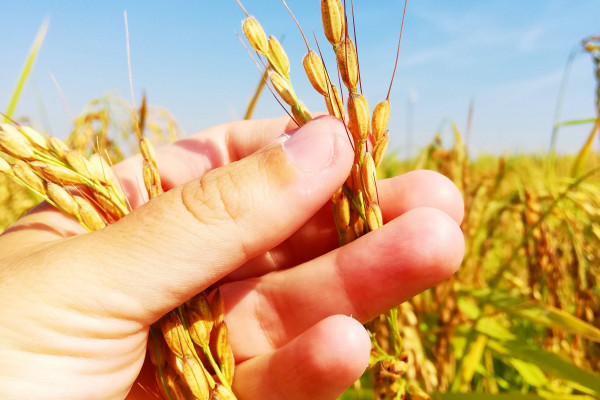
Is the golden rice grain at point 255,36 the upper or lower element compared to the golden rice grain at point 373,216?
upper

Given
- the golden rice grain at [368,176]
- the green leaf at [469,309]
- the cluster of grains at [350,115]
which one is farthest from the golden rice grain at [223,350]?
the green leaf at [469,309]

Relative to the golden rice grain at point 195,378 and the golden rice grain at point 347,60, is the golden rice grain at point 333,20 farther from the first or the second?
the golden rice grain at point 195,378

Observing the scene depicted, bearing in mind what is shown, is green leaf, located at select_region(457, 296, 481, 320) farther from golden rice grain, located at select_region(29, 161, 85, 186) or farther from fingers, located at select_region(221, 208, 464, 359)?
golden rice grain, located at select_region(29, 161, 85, 186)

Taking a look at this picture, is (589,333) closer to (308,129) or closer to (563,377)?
(563,377)

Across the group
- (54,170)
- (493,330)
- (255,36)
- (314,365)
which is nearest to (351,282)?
(314,365)

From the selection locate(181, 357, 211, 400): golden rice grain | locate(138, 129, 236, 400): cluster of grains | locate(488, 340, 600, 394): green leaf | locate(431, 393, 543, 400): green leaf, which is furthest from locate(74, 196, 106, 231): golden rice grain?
locate(488, 340, 600, 394): green leaf

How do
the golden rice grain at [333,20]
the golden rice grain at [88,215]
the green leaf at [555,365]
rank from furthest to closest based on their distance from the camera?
the green leaf at [555,365] < the golden rice grain at [88,215] < the golden rice grain at [333,20]

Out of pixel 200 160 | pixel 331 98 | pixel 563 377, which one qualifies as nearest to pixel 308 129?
pixel 331 98

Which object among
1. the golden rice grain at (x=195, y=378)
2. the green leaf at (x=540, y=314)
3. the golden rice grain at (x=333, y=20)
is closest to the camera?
the golden rice grain at (x=333, y=20)
